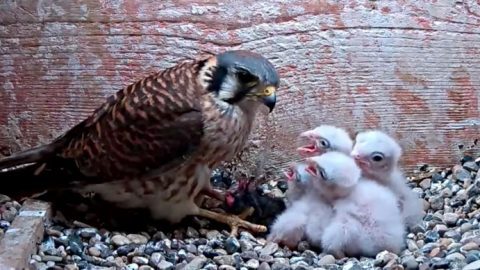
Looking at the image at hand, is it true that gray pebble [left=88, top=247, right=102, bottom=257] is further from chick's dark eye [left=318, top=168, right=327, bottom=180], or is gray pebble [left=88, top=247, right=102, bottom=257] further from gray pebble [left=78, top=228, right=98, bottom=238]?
chick's dark eye [left=318, top=168, right=327, bottom=180]

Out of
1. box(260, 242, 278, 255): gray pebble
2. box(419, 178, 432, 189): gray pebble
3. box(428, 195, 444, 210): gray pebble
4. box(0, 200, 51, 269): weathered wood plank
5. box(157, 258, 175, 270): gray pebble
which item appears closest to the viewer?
box(0, 200, 51, 269): weathered wood plank

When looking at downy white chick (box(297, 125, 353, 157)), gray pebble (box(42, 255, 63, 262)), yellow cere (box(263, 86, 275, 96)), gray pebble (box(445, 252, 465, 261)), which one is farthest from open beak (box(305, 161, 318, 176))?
gray pebble (box(42, 255, 63, 262))

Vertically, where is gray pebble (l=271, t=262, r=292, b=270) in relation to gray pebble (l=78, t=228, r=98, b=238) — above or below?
above

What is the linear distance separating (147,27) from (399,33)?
0.81m

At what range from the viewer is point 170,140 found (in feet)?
9.38

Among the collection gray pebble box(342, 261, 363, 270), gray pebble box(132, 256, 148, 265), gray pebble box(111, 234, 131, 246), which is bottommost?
gray pebble box(132, 256, 148, 265)

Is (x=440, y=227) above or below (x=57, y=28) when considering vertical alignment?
below

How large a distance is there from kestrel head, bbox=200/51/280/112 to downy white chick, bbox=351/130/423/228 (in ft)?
1.02

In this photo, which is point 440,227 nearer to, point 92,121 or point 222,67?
point 222,67

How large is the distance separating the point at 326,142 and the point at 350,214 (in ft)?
0.84

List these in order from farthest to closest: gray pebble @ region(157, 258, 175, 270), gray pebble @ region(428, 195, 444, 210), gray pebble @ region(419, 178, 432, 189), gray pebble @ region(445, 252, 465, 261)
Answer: gray pebble @ region(419, 178, 432, 189) → gray pebble @ region(428, 195, 444, 210) → gray pebble @ region(157, 258, 175, 270) → gray pebble @ region(445, 252, 465, 261)

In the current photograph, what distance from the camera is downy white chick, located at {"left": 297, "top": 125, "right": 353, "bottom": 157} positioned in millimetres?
2996

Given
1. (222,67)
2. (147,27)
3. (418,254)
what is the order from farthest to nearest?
(147,27)
(222,67)
(418,254)

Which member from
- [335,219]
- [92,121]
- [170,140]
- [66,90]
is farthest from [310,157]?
[66,90]
